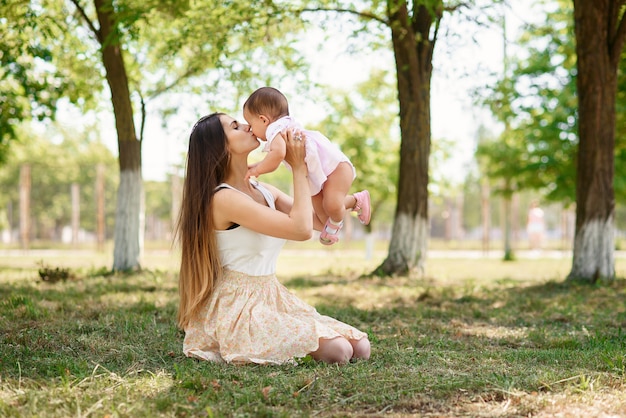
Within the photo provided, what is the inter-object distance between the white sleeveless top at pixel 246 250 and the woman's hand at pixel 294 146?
48cm

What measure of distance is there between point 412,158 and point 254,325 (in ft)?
22.9

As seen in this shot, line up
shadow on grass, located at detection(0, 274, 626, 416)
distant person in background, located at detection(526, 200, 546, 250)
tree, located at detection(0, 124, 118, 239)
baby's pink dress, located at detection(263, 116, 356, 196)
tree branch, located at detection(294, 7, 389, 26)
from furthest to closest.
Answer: tree, located at detection(0, 124, 118, 239) → distant person in background, located at detection(526, 200, 546, 250) → tree branch, located at detection(294, 7, 389, 26) → baby's pink dress, located at detection(263, 116, 356, 196) → shadow on grass, located at detection(0, 274, 626, 416)

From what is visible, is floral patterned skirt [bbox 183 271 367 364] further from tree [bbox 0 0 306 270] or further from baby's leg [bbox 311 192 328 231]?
tree [bbox 0 0 306 270]

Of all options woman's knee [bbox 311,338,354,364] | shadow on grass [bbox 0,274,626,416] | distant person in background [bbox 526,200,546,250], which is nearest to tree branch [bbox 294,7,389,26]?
shadow on grass [bbox 0,274,626,416]

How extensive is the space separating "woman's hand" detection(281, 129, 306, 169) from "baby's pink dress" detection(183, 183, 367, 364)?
1.51ft

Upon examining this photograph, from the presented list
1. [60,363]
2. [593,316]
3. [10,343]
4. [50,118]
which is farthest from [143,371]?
[50,118]

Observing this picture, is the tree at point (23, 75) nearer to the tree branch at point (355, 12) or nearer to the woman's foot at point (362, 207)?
the tree branch at point (355, 12)

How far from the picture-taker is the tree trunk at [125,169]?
34.4ft

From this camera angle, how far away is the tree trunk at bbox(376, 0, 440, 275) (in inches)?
401

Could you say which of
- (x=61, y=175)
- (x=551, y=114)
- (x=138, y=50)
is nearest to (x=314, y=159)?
(x=138, y=50)

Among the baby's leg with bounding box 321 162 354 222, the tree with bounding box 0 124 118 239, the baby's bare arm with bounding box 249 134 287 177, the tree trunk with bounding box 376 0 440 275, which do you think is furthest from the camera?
the tree with bounding box 0 124 118 239

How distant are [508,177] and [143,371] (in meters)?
15.5

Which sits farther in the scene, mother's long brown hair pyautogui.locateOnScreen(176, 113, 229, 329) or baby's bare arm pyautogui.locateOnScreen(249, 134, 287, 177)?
mother's long brown hair pyautogui.locateOnScreen(176, 113, 229, 329)

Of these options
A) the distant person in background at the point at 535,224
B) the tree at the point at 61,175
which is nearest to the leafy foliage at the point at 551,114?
the distant person in background at the point at 535,224
